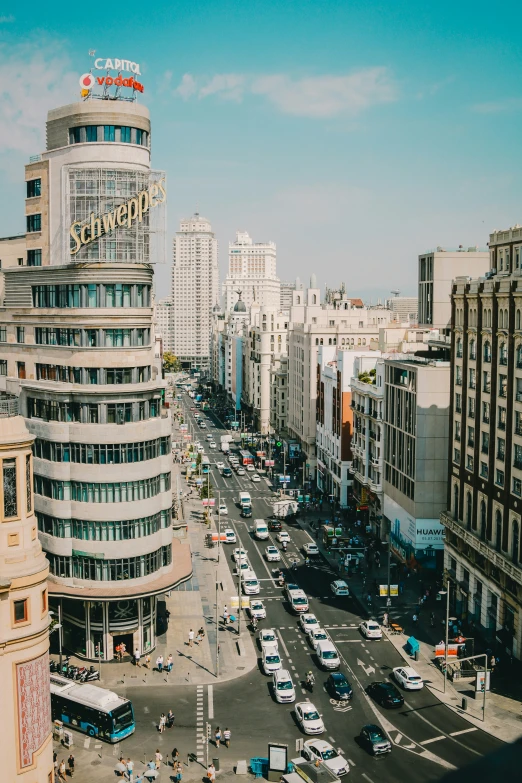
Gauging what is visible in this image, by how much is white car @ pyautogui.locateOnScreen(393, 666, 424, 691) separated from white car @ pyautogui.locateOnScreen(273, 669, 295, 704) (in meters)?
8.77

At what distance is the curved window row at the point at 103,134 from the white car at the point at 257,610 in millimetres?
46099

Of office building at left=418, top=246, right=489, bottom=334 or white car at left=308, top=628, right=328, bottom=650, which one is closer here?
white car at left=308, top=628, right=328, bottom=650

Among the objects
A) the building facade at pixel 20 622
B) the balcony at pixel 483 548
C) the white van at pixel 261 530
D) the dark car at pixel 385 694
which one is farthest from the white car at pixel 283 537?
the building facade at pixel 20 622

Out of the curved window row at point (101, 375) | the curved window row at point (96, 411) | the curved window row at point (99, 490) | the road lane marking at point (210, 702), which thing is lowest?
the road lane marking at point (210, 702)

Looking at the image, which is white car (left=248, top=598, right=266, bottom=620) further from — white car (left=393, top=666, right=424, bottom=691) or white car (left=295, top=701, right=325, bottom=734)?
white car (left=295, top=701, right=325, bottom=734)

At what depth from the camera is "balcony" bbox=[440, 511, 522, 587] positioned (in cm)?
6906

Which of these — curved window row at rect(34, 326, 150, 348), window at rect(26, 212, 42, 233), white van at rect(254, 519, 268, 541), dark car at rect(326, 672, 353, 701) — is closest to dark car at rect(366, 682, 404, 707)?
dark car at rect(326, 672, 353, 701)

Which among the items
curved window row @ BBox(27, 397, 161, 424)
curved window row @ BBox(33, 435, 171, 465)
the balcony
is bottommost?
the balcony

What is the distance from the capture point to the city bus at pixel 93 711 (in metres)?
57.2

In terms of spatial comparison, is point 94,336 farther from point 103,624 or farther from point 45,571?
point 45,571

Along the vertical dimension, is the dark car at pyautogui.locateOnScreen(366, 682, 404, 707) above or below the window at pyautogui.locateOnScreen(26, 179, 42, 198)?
below

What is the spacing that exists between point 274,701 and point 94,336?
1291 inches

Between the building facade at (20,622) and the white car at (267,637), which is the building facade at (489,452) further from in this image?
the building facade at (20,622)

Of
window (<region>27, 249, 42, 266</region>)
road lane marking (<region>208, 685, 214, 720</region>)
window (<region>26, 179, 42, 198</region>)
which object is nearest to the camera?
road lane marking (<region>208, 685, 214, 720</region>)
